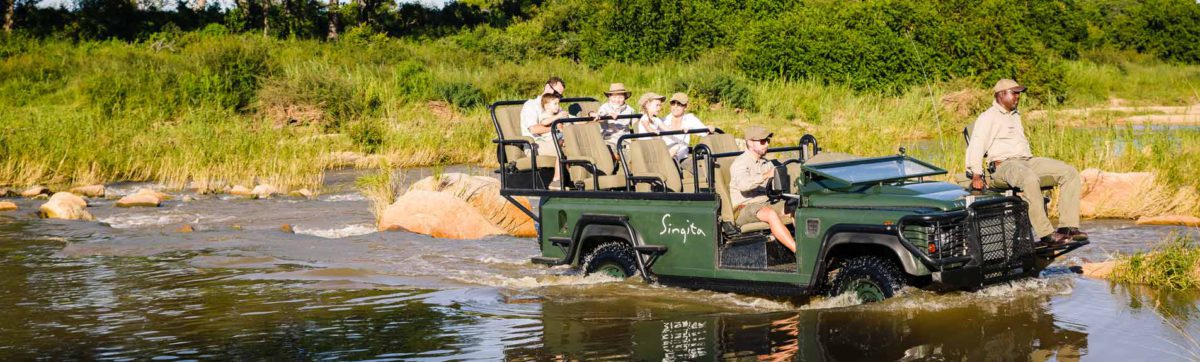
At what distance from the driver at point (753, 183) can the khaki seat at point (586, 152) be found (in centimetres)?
126

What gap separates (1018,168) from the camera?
9.88 metres

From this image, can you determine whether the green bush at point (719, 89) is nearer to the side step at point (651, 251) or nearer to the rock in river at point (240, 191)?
the rock in river at point (240, 191)

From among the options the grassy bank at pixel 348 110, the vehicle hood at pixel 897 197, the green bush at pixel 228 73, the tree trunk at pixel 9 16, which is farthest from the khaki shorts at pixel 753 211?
the tree trunk at pixel 9 16

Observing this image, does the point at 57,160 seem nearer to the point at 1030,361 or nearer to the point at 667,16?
the point at 1030,361

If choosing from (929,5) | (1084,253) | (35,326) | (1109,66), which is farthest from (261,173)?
(1109,66)

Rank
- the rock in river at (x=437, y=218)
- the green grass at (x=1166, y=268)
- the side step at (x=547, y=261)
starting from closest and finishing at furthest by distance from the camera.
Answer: the green grass at (x=1166, y=268) → the side step at (x=547, y=261) → the rock in river at (x=437, y=218)

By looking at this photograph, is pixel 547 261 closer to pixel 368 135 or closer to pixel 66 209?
pixel 66 209

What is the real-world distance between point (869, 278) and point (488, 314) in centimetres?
292

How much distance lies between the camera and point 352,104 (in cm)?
2725

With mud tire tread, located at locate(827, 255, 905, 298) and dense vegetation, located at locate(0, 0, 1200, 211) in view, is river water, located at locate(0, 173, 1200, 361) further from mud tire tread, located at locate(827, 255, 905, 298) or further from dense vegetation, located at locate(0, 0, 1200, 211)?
dense vegetation, located at locate(0, 0, 1200, 211)

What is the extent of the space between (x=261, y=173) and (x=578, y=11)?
25.3 metres

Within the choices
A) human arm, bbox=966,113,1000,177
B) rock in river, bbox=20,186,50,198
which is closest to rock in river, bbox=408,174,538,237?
human arm, bbox=966,113,1000,177

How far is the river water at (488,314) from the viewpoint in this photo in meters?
8.27

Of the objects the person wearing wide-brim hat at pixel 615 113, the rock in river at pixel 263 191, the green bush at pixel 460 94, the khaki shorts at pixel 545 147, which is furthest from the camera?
the green bush at pixel 460 94
